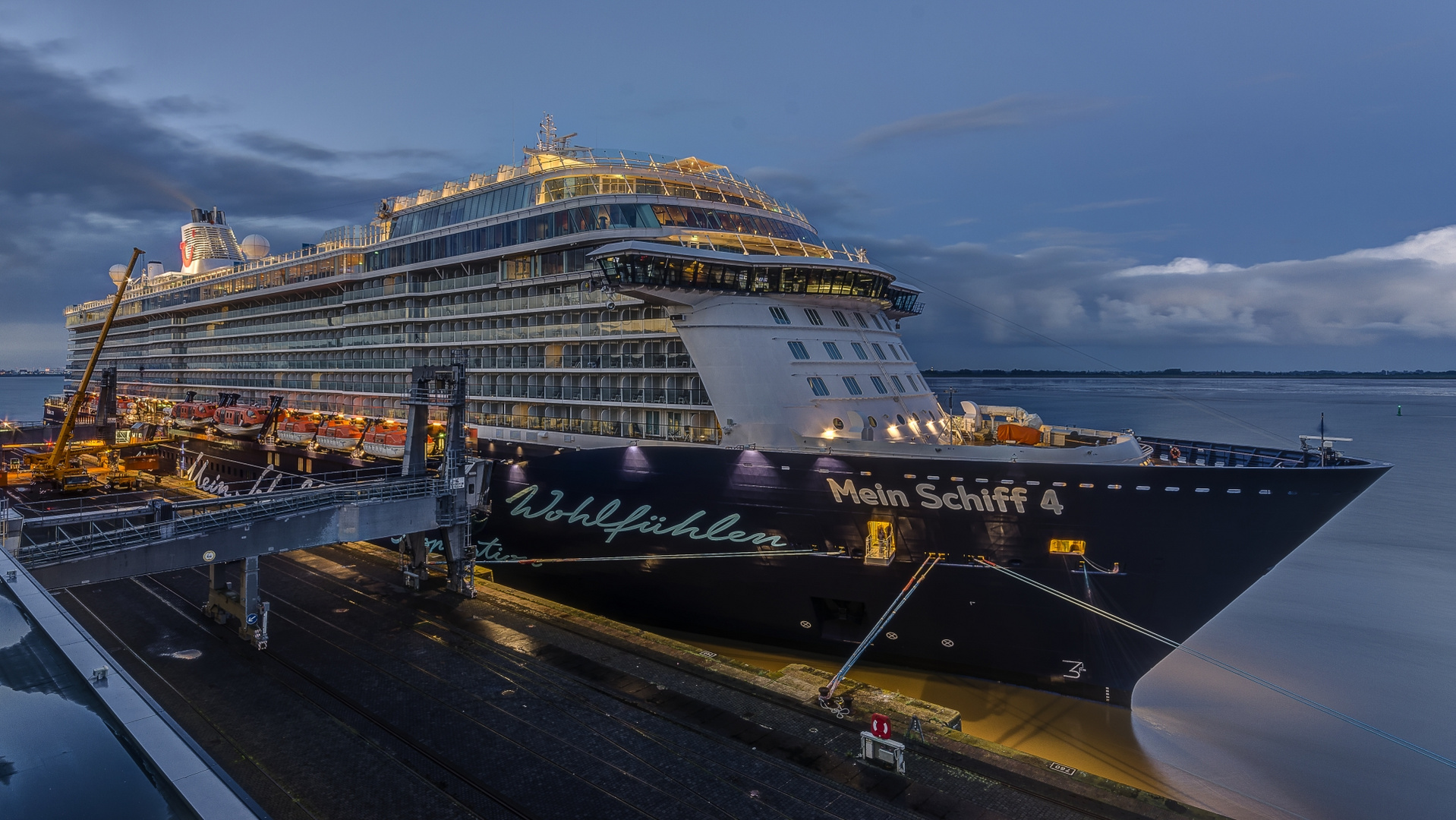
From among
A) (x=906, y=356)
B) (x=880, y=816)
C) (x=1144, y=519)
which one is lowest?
(x=880, y=816)

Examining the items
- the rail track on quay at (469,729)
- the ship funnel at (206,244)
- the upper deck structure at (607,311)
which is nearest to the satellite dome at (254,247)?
the ship funnel at (206,244)

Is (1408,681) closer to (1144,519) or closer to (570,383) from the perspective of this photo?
(1144,519)

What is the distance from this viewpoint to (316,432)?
2948cm

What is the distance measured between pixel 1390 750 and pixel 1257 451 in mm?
7998

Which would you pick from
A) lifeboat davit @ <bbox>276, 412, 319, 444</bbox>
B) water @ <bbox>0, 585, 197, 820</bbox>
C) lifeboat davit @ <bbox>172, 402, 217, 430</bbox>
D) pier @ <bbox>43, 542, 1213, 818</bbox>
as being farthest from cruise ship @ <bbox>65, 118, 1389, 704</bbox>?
lifeboat davit @ <bbox>172, 402, 217, 430</bbox>

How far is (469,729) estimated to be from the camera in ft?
41.3

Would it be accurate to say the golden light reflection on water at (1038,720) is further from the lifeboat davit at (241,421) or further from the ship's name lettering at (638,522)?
the lifeboat davit at (241,421)

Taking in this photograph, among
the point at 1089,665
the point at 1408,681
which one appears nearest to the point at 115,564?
the point at 1089,665

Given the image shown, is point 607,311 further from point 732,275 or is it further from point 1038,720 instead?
point 1038,720

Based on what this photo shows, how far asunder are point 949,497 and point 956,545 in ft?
3.42

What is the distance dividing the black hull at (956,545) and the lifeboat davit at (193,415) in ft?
96.7

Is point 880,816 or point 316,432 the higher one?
point 316,432

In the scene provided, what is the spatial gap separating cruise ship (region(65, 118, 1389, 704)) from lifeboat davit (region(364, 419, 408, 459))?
32cm

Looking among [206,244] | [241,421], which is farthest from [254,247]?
[241,421]
